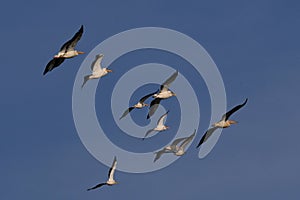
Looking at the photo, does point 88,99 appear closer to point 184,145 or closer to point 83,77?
point 83,77

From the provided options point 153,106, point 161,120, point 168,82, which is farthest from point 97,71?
point 161,120

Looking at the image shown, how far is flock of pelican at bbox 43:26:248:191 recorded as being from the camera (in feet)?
237

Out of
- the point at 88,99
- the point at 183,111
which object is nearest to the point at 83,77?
the point at 88,99

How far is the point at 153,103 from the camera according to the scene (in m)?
79.9

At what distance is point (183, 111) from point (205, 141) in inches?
73.8

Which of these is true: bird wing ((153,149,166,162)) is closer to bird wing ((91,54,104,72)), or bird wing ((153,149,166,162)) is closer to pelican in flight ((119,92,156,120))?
pelican in flight ((119,92,156,120))

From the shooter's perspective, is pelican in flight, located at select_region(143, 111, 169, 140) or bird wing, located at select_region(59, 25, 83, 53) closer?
bird wing, located at select_region(59, 25, 83, 53)

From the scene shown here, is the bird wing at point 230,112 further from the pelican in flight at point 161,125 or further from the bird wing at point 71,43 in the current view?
the bird wing at point 71,43

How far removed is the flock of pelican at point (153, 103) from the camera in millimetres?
72125

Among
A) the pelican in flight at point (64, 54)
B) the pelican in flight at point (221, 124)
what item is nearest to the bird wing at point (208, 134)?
the pelican in flight at point (221, 124)

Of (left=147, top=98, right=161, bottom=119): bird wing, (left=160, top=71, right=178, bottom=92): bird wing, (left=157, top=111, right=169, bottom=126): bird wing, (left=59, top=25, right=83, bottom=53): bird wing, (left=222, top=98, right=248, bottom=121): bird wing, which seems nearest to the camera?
(left=59, top=25, right=83, bottom=53): bird wing

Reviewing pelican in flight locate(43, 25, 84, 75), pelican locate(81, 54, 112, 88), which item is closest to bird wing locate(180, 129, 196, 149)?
pelican locate(81, 54, 112, 88)

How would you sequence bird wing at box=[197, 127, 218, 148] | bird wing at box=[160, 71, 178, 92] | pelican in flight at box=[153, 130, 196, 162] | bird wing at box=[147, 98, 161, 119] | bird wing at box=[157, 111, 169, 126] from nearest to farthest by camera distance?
1. bird wing at box=[160, 71, 178, 92]
2. bird wing at box=[197, 127, 218, 148]
3. bird wing at box=[147, 98, 161, 119]
4. pelican in flight at box=[153, 130, 196, 162]
5. bird wing at box=[157, 111, 169, 126]

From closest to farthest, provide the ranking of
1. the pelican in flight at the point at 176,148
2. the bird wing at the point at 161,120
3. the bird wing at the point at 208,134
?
1. the bird wing at the point at 208,134
2. the pelican in flight at the point at 176,148
3. the bird wing at the point at 161,120
